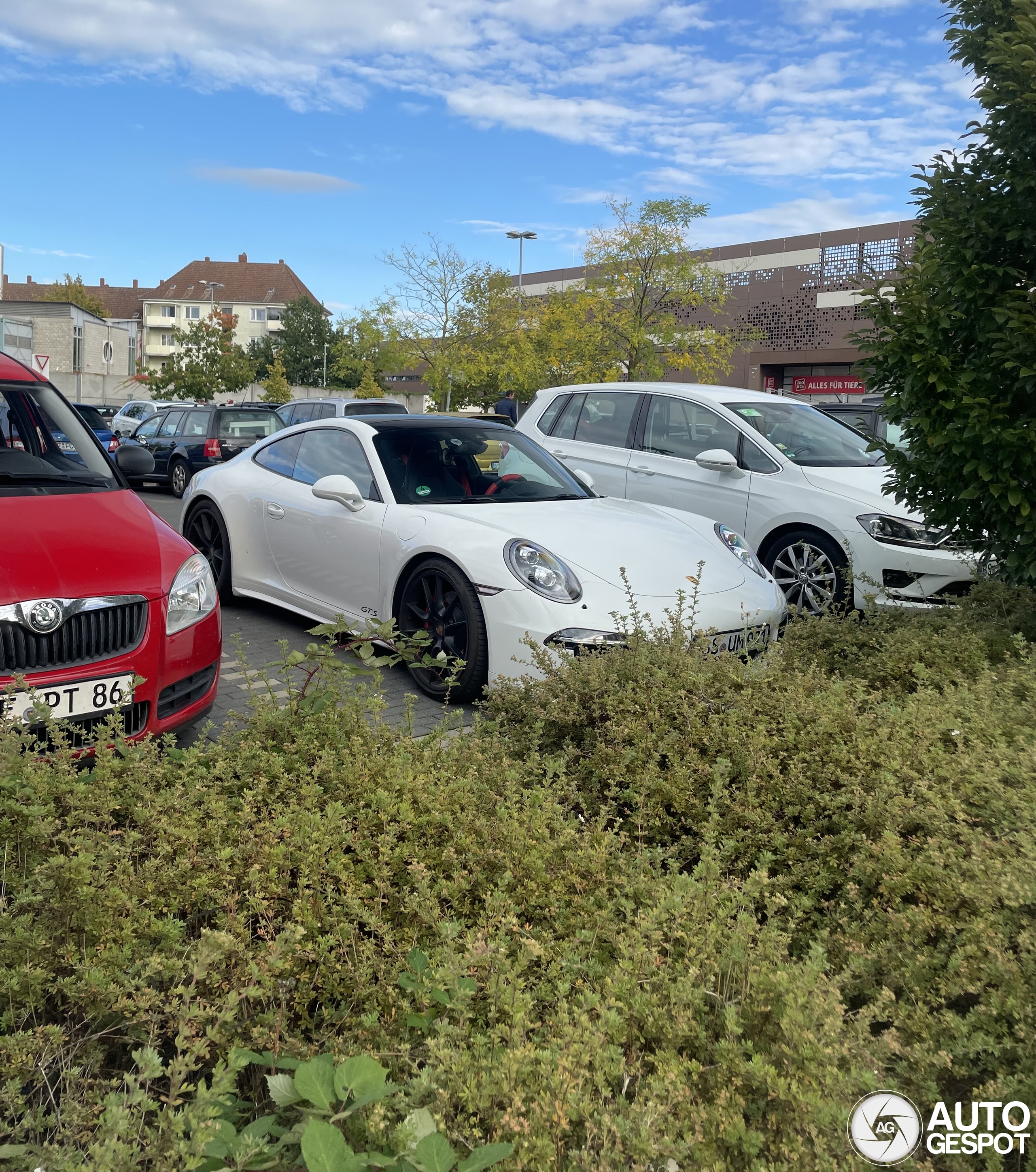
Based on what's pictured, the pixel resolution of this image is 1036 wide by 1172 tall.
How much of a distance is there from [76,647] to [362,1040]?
7.36 ft

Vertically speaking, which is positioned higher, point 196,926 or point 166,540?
point 166,540

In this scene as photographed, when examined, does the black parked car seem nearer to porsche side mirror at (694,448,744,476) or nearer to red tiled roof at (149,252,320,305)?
porsche side mirror at (694,448,744,476)

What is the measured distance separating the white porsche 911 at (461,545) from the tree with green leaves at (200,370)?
6173cm

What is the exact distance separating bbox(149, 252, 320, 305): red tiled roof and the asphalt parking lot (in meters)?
112

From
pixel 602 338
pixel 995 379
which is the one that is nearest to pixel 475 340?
pixel 602 338

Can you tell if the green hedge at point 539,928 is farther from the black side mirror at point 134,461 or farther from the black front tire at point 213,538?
the black front tire at point 213,538

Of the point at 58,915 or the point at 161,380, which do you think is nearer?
the point at 58,915

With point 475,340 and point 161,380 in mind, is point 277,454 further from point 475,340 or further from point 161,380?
point 161,380

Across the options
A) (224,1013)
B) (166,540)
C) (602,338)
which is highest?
(602,338)

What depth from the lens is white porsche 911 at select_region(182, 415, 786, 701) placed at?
16.6 feet

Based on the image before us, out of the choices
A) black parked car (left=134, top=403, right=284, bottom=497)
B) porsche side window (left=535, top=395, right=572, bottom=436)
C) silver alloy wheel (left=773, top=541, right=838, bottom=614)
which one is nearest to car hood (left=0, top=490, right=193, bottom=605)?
silver alloy wheel (left=773, top=541, right=838, bottom=614)

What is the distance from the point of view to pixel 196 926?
241 centimetres

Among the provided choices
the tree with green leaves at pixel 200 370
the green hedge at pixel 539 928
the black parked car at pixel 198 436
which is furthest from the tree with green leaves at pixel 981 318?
the tree with green leaves at pixel 200 370
